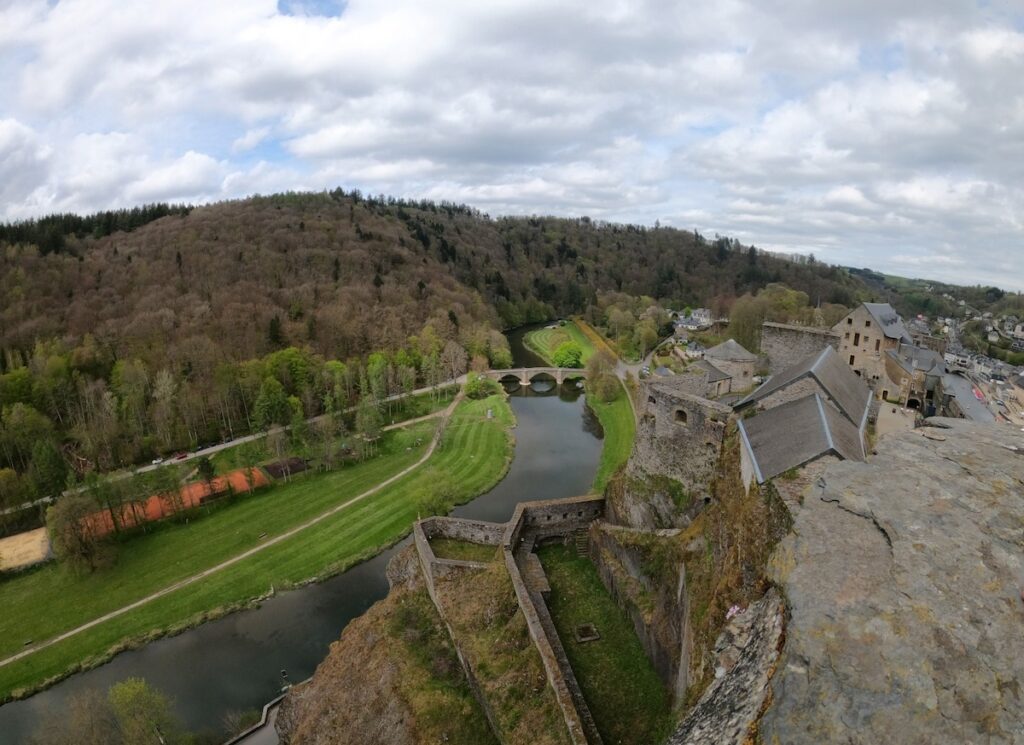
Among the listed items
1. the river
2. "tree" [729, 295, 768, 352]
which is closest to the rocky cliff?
the river

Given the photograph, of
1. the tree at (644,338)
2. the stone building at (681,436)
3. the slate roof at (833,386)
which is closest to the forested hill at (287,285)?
the tree at (644,338)

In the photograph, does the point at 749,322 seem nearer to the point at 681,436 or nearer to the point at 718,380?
the point at 718,380

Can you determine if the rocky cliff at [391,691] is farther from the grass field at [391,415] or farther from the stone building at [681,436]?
the grass field at [391,415]

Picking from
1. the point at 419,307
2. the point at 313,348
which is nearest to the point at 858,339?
the point at 313,348

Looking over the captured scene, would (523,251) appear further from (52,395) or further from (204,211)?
(52,395)

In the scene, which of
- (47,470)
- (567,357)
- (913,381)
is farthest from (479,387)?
(913,381)
